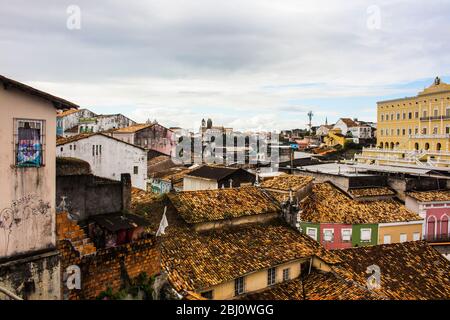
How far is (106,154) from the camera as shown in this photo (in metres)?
36.8

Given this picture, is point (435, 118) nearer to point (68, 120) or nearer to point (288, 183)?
point (288, 183)

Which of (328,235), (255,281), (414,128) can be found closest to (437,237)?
(328,235)

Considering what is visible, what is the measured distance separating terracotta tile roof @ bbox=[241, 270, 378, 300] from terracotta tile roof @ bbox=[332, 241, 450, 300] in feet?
2.15

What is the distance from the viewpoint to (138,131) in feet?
168

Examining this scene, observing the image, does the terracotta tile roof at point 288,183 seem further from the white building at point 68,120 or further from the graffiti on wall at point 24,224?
the white building at point 68,120

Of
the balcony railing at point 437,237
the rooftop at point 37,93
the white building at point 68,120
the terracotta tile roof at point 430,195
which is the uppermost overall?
the white building at point 68,120

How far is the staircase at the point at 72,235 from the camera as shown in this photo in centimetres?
1091

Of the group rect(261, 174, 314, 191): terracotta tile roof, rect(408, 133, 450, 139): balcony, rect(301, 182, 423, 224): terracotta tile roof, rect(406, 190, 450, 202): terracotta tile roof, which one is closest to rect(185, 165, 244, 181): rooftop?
rect(261, 174, 314, 191): terracotta tile roof

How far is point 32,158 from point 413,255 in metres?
21.9

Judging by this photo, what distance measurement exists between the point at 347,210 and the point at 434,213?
7279mm

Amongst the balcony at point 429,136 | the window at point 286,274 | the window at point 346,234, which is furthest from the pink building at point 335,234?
the balcony at point 429,136
